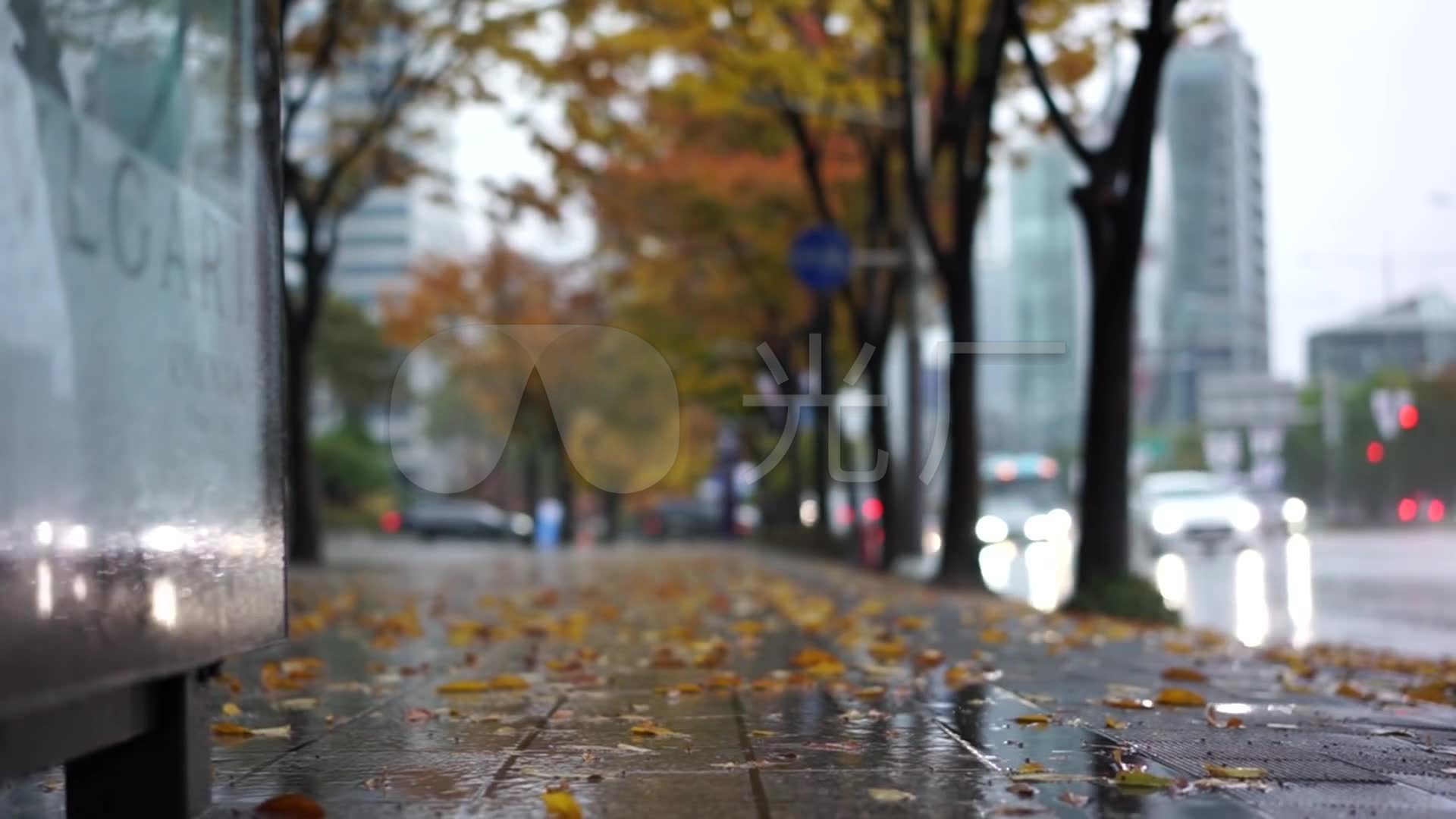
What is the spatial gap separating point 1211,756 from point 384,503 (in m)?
61.5

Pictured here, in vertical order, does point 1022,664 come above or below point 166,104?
below

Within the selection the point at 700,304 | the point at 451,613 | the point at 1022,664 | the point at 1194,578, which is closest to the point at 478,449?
the point at 700,304

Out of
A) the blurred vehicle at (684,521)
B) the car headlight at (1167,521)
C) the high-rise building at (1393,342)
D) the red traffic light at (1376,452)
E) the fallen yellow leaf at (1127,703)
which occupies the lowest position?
the blurred vehicle at (684,521)

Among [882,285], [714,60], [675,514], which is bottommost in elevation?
[675,514]

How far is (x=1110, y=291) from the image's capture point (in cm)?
1452

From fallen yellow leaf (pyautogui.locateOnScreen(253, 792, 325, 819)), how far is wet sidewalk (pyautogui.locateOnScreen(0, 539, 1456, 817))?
0.06 feet

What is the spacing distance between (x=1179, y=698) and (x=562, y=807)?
11.6ft

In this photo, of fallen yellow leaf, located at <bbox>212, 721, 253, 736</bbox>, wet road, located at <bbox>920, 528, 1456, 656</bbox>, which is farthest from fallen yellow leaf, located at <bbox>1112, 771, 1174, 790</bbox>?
wet road, located at <bbox>920, 528, 1456, 656</bbox>

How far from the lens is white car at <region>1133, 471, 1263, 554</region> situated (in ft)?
109

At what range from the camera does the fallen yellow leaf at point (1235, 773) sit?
199 inches

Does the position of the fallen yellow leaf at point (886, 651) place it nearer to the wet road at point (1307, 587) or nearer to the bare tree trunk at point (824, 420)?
the wet road at point (1307, 587)

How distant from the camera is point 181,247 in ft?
14.9

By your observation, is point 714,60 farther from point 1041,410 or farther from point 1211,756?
point 1041,410

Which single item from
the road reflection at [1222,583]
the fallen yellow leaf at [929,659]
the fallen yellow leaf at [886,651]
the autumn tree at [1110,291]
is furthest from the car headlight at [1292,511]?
the fallen yellow leaf at [929,659]
